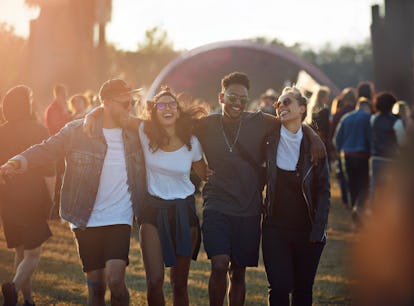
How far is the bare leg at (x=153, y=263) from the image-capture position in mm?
7254

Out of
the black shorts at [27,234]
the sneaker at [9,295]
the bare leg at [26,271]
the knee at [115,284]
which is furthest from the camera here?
the black shorts at [27,234]

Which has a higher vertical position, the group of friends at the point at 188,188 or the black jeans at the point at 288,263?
the group of friends at the point at 188,188

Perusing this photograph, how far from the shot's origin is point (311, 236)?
7.19m

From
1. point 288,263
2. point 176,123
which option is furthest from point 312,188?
point 176,123

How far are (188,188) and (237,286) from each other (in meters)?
0.92

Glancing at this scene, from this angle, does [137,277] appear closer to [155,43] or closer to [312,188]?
[312,188]

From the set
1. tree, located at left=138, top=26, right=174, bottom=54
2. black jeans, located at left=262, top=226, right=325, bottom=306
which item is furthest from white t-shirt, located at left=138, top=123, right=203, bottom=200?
tree, located at left=138, top=26, right=174, bottom=54

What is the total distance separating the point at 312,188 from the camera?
7.32 m

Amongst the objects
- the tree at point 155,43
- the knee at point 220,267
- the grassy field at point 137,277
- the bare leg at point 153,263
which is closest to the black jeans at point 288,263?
the knee at point 220,267

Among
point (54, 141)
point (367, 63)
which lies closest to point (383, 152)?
point (54, 141)

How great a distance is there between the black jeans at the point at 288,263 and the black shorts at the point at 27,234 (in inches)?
99.9

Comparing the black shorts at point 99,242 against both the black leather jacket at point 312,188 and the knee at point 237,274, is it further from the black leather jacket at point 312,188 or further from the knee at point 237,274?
the black leather jacket at point 312,188

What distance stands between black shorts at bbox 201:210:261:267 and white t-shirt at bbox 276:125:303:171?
0.55 m

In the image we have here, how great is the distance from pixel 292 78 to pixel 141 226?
34.3 meters
